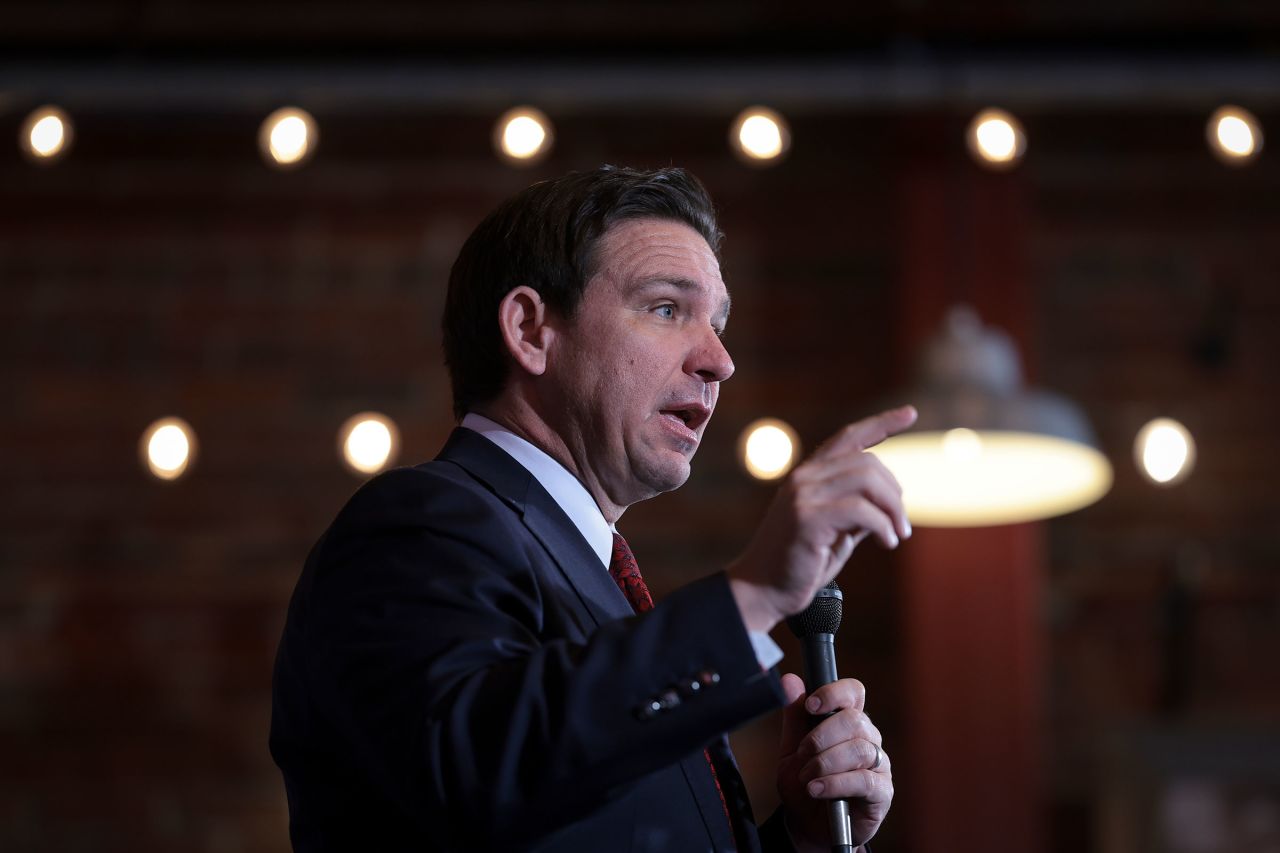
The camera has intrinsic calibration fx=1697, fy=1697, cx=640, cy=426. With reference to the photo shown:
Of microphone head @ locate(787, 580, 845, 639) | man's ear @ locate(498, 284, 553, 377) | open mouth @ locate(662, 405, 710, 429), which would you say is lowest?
microphone head @ locate(787, 580, 845, 639)

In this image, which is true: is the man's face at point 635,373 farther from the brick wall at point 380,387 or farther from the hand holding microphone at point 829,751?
the brick wall at point 380,387

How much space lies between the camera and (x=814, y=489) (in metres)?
1.15

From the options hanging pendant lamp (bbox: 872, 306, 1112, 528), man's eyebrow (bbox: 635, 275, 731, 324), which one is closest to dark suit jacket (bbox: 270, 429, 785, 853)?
man's eyebrow (bbox: 635, 275, 731, 324)

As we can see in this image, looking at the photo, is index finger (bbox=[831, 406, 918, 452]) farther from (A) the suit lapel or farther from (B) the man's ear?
(B) the man's ear

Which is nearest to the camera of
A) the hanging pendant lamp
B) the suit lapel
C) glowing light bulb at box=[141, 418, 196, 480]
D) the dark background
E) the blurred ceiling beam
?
the suit lapel

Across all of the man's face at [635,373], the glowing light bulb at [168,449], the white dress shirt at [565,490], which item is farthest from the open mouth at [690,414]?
the glowing light bulb at [168,449]

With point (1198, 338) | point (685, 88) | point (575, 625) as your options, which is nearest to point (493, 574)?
point (575, 625)

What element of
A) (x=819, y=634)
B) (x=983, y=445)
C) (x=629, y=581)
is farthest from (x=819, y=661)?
(x=983, y=445)

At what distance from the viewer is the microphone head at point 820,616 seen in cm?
155

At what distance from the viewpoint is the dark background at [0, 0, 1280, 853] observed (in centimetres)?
447

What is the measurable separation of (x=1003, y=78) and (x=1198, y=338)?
909 mm

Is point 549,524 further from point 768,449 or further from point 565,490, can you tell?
point 768,449

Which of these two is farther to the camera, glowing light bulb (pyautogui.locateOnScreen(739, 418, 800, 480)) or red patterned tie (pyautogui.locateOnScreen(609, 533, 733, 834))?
glowing light bulb (pyautogui.locateOnScreen(739, 418, 800, 480))

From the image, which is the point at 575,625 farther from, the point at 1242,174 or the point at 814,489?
the point at 1242,174
